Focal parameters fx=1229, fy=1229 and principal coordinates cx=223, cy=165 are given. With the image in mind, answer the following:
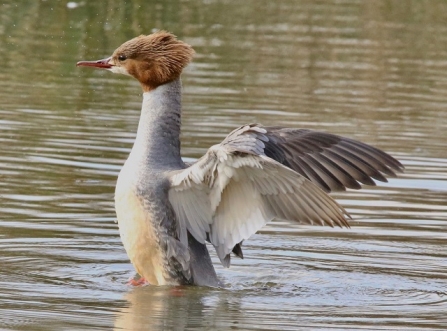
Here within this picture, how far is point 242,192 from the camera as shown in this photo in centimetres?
772

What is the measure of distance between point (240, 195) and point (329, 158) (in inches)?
29.7

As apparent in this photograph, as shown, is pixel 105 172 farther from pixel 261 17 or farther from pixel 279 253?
pixel 261 17

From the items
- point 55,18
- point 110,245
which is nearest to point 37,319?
point 110,245

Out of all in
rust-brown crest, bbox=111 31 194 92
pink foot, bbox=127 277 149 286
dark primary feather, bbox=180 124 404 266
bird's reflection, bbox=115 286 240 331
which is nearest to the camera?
bird's reflection, bbox=115 286 240 331

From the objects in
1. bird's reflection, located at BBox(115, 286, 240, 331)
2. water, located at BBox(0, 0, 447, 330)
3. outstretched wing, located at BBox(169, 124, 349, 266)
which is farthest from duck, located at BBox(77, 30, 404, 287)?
water, located at BBox(0, 0, 447, 330)

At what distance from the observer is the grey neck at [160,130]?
26.4 ft

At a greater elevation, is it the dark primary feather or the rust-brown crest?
the rust-brown crest

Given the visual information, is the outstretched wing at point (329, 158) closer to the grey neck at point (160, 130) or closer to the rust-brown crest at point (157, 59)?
the grey neck at point (160, 130)

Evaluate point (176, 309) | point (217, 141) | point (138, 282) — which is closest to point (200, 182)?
point (176, 309)

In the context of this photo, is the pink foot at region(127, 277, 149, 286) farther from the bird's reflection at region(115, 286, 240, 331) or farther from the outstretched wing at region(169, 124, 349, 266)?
the outstretched wing at region(169, 124, 349, 266)

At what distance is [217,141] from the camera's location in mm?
12555

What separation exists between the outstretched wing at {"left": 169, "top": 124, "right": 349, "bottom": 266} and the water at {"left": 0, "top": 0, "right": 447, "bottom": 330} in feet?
1.51

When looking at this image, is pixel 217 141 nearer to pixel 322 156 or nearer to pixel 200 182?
pixel 322 156

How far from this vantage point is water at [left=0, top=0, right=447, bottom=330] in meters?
7.56
